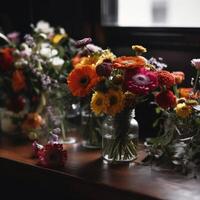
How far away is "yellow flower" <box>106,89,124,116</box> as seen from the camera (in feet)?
4.19

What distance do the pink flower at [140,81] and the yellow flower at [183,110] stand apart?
0.09 m

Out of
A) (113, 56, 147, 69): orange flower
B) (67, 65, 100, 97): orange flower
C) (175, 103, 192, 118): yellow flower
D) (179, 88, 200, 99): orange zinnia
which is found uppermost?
(113, 56, 147, 69): orange flower

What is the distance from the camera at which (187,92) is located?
1.38 metres

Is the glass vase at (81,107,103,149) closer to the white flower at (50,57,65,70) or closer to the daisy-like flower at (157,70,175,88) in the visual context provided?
the white flower at (50,57,65,70)

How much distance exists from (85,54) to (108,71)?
38cm

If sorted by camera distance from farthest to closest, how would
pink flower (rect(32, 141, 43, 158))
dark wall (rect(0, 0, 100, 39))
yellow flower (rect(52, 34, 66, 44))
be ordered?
dark wall (rect(0, 0, 100, 39)), yellow flower (rect(52, 34, 66, 44)), pink flower (rect(32, 141, 43, 158))

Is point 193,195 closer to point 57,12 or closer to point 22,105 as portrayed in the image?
point 22,105

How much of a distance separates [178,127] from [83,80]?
0.98ft

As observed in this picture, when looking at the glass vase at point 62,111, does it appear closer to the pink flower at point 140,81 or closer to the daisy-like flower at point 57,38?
the daisy-like flower at point 57,38

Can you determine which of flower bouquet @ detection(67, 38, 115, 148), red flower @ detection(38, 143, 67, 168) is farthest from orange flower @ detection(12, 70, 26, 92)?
red flower @ detection(38, 143, 67, 168)

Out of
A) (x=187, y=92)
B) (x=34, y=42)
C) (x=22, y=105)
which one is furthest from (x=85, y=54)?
(x=187, y=92)

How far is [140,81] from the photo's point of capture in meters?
1.23

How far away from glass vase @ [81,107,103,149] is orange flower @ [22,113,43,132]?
18 centimetres

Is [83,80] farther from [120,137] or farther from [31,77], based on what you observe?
[31,77]
